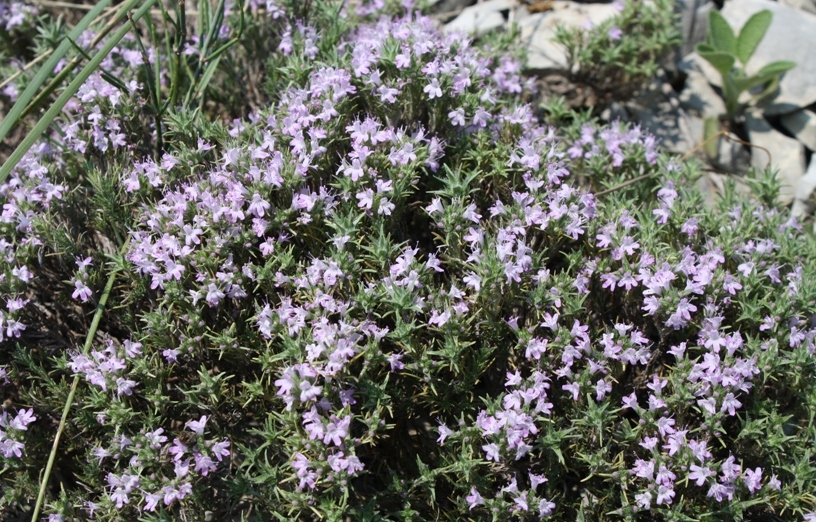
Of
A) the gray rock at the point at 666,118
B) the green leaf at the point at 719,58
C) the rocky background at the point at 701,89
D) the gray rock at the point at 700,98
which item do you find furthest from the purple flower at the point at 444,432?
the gray rock at the point at 700,98

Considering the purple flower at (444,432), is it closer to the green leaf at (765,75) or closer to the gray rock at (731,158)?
the gray rock at (731,158)

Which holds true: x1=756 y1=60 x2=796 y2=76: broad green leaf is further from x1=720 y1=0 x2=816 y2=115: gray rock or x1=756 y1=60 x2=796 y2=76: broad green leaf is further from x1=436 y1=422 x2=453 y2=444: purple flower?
x1=436 y1=422 x2=453 y2=444: purple flower

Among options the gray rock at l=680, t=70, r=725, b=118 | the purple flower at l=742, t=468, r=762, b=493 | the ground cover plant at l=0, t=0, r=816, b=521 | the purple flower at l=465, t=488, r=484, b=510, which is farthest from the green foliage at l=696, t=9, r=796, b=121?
the purple flower at l=465, t=488, r=484, b=510

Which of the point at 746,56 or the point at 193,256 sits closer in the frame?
the point at 193,256

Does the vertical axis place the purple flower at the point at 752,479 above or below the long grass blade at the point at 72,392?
below

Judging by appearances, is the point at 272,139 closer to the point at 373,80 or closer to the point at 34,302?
the point at 373,80

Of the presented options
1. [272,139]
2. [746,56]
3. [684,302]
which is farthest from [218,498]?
[746,56]
